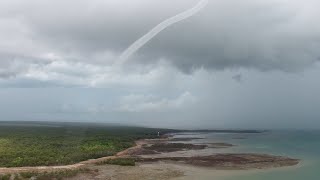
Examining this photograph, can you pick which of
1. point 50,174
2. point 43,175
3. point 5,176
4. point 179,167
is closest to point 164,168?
point 179,167

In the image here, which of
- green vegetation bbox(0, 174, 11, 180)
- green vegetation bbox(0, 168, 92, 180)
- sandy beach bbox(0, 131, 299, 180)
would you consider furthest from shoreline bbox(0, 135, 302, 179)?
green vegetation bbox(0, 174, 11, 180)

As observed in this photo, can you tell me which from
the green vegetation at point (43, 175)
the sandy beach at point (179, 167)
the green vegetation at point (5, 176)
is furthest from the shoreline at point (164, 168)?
the green vegetation at point (5, 176)

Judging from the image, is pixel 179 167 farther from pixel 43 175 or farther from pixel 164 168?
pixel 43 175

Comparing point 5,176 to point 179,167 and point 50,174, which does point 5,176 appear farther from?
point 179,167

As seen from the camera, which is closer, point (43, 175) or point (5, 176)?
point (5, 176)

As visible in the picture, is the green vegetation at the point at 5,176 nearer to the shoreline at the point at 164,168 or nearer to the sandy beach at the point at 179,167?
the shoreline at the point at 164,168

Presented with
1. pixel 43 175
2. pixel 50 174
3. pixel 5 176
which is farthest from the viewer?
pixel 50 174

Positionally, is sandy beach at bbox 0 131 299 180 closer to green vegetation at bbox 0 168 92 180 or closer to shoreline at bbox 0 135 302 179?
shoreline at bbox 0 135 302 179

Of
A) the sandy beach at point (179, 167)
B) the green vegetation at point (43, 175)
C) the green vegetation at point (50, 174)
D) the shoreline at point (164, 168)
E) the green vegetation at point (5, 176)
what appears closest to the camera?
the green vegetation at point (5, 176)

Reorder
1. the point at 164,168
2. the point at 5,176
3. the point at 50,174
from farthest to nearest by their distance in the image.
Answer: the point at 164,168 → the point at 50,174 → the point at 5,176

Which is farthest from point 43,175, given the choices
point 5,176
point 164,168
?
point 164,168

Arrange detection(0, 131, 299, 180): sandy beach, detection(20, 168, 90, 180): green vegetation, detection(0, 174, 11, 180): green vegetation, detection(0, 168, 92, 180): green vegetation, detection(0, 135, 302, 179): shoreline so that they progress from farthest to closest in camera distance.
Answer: detection(0, 135, 302, 179): shoreline, detection(0, 131, 299, 180): sandy beach, detection(20, 168, 90, 180): green vegetation, detection(0, 168, 92, 180): green vegetation, detection(0, 174, 11, 180): green vegetation

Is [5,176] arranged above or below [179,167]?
below
